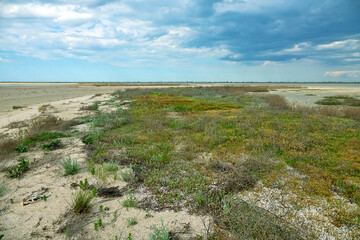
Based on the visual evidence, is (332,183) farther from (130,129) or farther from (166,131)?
(130,129)

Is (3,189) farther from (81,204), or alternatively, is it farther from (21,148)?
(21,148)

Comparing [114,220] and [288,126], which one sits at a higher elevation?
[288,126]

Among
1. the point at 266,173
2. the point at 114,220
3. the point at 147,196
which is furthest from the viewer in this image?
the point at 266,173

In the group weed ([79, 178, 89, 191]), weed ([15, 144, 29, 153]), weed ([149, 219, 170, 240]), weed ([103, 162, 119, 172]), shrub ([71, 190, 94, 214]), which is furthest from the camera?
weed ([15, 144, 29, 153])

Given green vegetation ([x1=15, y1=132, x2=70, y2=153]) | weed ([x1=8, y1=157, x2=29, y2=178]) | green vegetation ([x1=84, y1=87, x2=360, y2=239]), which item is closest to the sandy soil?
weed ([x1=8, y1=157, x2=29, y2=178])

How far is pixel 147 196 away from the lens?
4758 millimetres

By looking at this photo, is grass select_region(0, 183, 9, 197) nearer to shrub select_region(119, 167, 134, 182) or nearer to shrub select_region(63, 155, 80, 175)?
shrub select_region(63, 155, 80, 175)

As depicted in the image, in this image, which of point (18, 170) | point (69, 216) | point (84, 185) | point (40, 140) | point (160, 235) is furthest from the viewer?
point (40, 140)

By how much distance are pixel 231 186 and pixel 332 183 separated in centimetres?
262

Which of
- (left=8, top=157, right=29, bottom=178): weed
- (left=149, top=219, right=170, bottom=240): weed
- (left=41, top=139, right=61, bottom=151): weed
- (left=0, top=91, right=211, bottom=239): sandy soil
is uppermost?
(left=41, top=139, right=61, bottom=151): weed

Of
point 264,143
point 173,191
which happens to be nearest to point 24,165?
point 173,191

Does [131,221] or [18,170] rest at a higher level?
[18,170]

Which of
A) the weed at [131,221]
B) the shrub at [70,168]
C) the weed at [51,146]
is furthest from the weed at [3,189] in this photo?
the weed at [131,221]

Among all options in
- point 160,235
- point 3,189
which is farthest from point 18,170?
point 160,235
